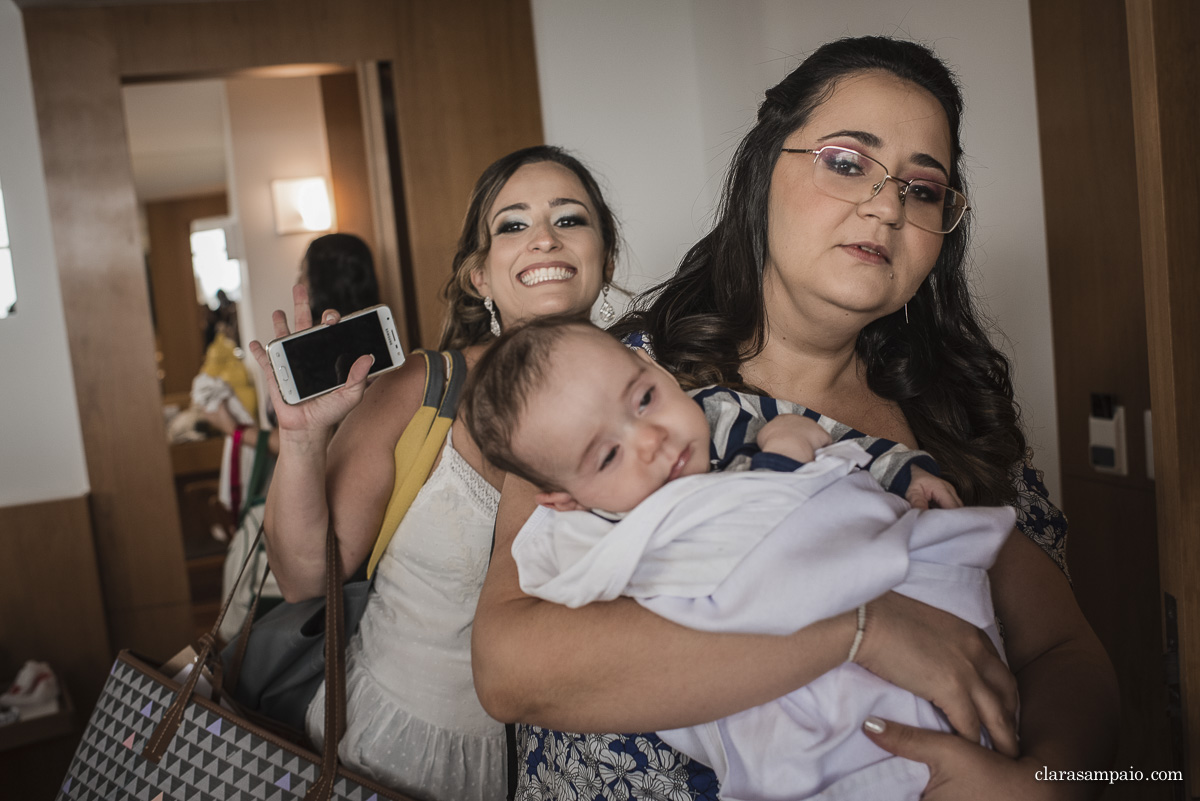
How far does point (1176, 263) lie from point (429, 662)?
1.33 metres

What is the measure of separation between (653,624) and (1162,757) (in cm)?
198

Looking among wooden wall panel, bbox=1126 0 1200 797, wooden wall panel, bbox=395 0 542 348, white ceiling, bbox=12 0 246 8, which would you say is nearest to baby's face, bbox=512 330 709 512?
wooden wall panel, bbox=1126 0 1200 797

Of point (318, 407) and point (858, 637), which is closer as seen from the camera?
point (858, 637)

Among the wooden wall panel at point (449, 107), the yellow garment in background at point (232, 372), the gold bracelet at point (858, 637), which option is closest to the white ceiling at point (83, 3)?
the wooden wall panel at point (449, 107)

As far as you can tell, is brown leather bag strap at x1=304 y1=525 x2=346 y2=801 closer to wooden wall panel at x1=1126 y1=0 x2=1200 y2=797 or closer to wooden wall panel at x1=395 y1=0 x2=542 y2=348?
wooden wall panel at x1=1126 y1=0 x2=1200 y2=797

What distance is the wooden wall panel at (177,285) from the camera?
9109 mm

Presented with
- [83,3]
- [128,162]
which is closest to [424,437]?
[128,162]

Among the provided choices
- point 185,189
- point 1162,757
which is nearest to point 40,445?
point 1162,757

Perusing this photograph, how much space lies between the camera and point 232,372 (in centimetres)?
506

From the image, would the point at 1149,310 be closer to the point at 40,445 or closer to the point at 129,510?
the point at 129,510

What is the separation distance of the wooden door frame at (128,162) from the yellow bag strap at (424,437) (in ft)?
6.72

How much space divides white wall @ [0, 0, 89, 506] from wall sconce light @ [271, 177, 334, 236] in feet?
8.55

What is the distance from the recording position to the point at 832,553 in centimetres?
87

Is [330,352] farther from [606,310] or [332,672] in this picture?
[606,310]
